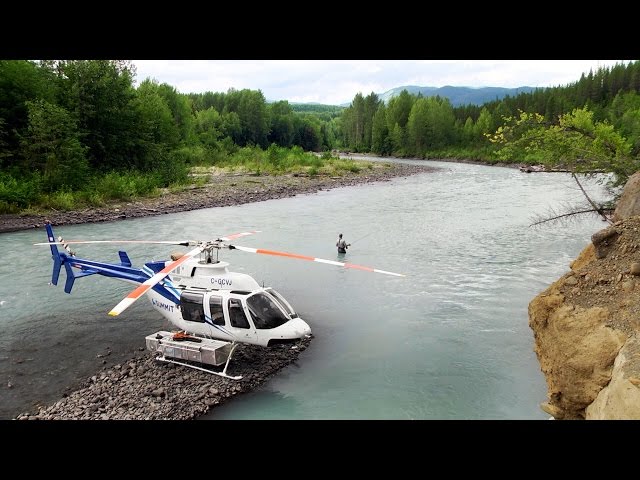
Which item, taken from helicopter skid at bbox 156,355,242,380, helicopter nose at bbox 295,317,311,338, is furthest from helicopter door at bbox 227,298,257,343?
helicopter nose at bbox 295,317,311,338

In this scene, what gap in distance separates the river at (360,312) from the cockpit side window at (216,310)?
60.6 inches

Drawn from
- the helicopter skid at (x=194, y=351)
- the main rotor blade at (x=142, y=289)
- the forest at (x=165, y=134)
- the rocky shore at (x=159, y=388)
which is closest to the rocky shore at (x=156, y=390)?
the rocky shore at (x=159, y=388)

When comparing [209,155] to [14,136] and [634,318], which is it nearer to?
[14,136]

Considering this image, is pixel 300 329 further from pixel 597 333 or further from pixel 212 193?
pixel 212 193

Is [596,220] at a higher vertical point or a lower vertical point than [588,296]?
lower

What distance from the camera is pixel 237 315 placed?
9.07m

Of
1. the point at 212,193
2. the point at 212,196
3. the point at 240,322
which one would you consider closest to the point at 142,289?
the point at 240,322

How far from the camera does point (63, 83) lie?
101ft

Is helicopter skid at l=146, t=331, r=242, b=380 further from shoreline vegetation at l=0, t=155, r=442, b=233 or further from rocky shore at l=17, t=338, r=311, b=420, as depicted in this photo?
shoreline vegetation at l=0, t=155, r=442, b=233

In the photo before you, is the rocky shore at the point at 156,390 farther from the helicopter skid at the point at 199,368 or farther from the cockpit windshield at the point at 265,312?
the cockpit windshield at the point at 265,312

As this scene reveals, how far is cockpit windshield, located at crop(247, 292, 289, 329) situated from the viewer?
8969 millimetres

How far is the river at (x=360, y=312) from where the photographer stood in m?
8.68

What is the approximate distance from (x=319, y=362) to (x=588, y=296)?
5207 millimetres

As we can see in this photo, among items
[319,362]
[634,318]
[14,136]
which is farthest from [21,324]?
[14,136]
